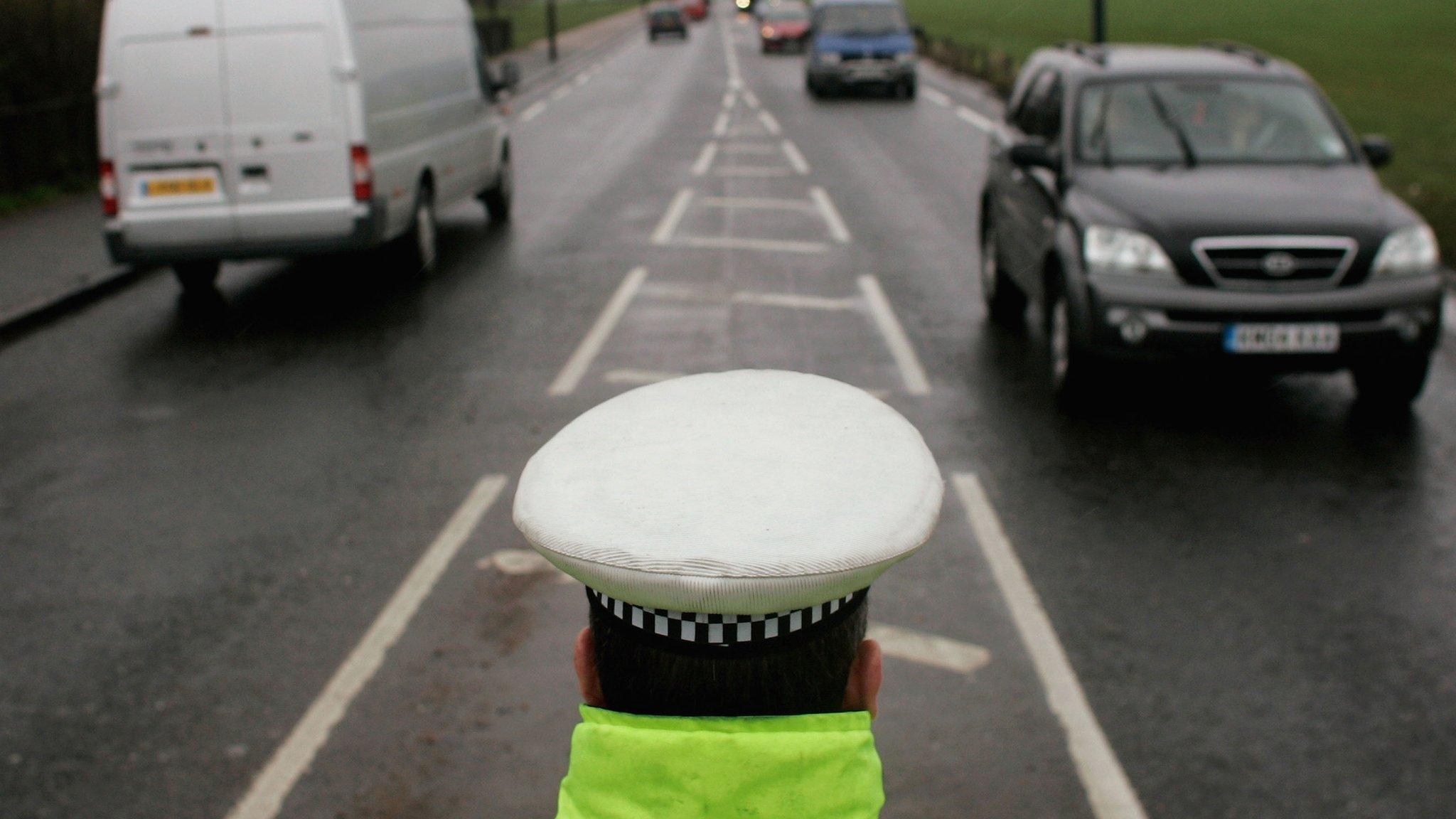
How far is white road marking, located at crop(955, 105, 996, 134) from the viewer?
24566 millimetres

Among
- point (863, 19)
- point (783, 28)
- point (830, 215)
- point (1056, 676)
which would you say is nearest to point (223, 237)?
point (830, 215)

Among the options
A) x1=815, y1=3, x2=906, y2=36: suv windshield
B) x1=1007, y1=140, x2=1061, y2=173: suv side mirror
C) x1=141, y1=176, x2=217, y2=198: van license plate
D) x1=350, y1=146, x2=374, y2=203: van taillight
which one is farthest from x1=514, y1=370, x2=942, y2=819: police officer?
x1=815, y1=3, x2=906, y2=36: suv windshield

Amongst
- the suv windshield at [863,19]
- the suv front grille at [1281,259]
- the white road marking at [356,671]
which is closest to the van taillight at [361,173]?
the white road marking at [356,671]

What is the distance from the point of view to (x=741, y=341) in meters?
9.52

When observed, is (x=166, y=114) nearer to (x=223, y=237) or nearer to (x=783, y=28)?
(x=223, y=237)

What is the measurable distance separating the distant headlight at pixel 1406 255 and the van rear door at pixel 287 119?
728 centimetres

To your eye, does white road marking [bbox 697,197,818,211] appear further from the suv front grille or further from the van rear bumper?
the suv front grille

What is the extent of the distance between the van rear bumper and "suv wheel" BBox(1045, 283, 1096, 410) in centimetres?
551

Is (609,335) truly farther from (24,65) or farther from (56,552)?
(24,65)

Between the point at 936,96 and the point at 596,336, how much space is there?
22923 mm

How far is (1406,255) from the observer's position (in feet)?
24.2

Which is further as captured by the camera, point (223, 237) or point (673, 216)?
point (673, 216)

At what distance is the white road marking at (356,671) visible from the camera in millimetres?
4121

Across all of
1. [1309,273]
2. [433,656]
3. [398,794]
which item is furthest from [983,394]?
[398,794]
